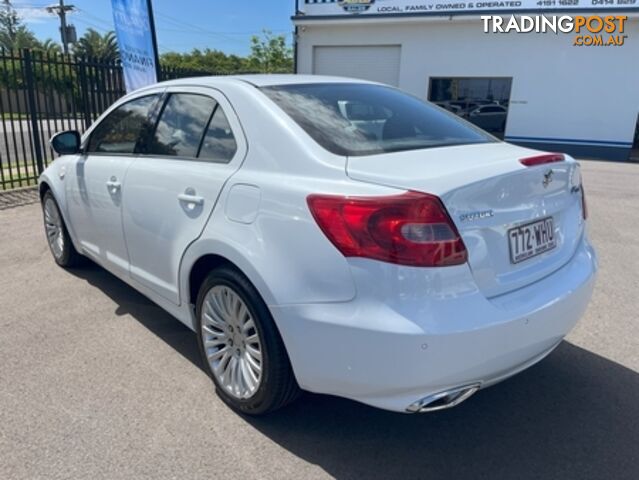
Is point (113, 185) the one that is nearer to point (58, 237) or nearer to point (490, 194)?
point (58, 237)

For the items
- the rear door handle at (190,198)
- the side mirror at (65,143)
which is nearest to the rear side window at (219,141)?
the rear door handle at (190,198)

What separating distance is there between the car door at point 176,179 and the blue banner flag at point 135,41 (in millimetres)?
5175

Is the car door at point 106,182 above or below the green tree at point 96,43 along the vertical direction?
below

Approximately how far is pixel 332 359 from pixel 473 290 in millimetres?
627

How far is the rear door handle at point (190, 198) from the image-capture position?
2.60 metres

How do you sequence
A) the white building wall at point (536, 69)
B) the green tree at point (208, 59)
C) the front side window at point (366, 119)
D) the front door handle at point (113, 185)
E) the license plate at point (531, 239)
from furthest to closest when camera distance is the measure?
the green tree at point (208, 59), the white building wall at point (536, 69), the front door handle at point (113, 185), the front side window at point (366, 119), the license plate at point (531, 239)

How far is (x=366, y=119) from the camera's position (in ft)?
8.82

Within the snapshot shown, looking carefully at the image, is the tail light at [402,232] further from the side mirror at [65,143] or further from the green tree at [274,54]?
the green tree at [274,54]

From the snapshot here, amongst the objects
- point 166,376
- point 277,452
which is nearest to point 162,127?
point 166,376

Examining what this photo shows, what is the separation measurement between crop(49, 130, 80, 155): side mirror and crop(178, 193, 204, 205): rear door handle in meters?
1.79

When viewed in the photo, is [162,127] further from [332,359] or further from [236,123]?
[332,359]

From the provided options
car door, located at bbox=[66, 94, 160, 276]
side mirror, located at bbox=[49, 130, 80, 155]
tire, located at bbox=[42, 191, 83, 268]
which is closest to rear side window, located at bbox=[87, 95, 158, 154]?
car door, located at bbox=[66, 94, 160, 276]

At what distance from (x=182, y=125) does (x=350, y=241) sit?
5.21 feet

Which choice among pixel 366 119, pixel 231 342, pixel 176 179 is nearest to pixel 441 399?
pixel 231 342
